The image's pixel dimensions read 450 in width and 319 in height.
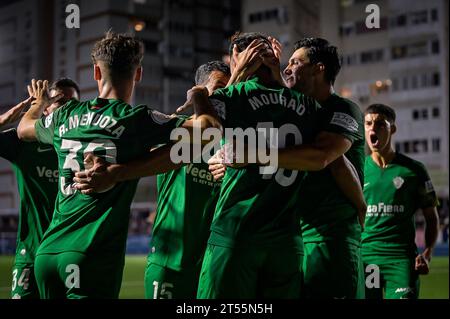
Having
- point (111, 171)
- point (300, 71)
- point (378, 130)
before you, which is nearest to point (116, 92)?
point (111, 171)

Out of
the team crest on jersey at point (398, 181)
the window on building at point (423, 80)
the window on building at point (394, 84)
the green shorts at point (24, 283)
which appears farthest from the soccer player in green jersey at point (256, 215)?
the window on building at point (394, 84)

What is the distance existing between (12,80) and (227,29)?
20279mm

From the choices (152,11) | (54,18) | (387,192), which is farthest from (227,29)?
(387,192)

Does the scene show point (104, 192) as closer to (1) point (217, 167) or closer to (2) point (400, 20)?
(1) point (217, 167)

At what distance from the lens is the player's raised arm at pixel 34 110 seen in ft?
14.8

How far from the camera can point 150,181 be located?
52188mm

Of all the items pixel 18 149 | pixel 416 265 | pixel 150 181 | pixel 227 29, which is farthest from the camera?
pixel 227 29

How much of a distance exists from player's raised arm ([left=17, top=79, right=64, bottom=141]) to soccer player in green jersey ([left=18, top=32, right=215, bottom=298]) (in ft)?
1.49

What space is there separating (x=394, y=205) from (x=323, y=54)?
2.88 m

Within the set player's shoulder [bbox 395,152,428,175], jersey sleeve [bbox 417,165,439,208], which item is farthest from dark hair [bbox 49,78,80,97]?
jersey sleeve [bbox 417,165,439,208]

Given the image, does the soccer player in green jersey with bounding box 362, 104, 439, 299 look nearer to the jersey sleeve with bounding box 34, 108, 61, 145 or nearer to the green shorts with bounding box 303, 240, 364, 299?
the green shorts with bounding box 303, 240, 364, 299

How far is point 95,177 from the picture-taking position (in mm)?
3900

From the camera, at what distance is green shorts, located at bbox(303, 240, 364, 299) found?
4.55 meters
